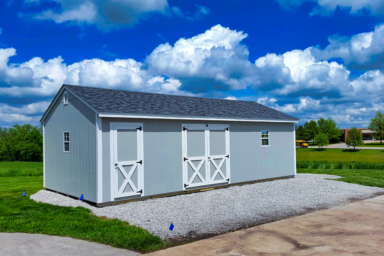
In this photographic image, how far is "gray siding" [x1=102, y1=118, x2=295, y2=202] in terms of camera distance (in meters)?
9.66

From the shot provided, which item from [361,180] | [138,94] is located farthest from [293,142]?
[138,94]

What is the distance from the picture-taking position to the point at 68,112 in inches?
408

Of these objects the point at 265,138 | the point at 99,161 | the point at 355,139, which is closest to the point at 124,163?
the point at 99,161

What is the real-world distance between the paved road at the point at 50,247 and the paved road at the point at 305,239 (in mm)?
894

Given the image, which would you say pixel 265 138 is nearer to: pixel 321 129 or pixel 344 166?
pixel 344 166

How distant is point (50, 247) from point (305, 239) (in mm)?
4685

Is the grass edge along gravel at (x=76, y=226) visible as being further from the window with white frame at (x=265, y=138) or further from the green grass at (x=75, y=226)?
the window with white frame at (x=265, y=138)

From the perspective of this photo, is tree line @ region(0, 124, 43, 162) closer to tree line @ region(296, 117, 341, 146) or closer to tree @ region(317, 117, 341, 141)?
tree line @ region(296, 117, 341, 146)

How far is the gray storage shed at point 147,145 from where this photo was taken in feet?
A: 29.2

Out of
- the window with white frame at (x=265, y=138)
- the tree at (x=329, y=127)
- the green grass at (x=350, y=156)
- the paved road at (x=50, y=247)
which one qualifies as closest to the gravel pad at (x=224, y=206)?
the paved road at (x=50, y=247)

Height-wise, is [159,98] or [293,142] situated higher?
[159,98]

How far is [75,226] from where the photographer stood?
633 cm

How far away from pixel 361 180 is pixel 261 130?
509cm

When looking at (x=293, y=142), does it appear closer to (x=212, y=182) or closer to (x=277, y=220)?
(x=212, y=182)
